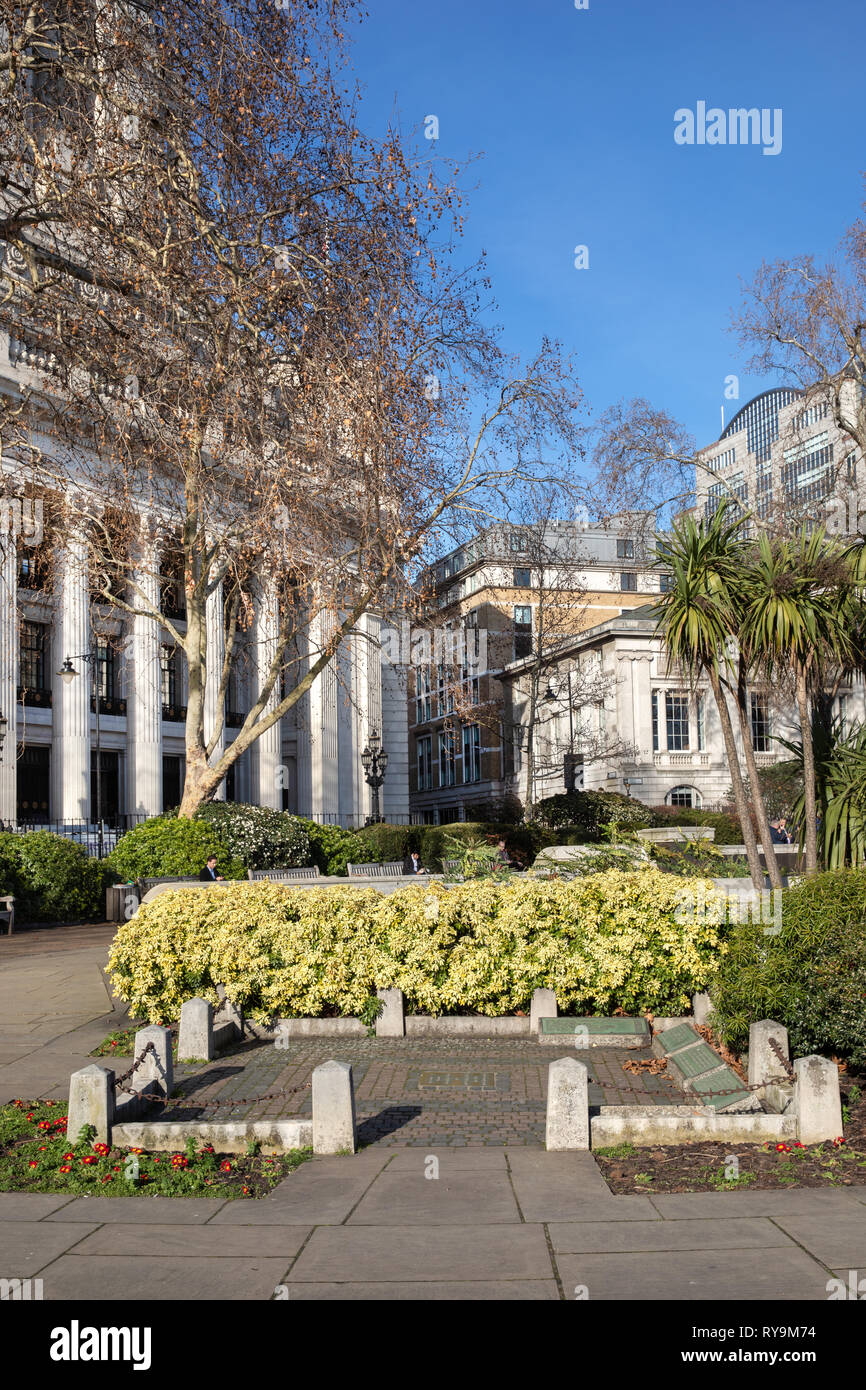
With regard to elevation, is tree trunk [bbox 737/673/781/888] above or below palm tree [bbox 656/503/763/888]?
below

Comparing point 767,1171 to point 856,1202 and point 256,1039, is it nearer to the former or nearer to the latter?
point 856,1202

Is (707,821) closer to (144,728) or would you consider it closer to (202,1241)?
(144,728)

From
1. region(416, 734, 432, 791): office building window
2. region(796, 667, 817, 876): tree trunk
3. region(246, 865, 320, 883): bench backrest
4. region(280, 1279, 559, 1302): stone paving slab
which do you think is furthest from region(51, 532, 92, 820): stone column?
region(416, 734, 432, 791): office building window

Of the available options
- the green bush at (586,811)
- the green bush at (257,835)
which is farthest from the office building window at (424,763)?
the green bush at (257,835)

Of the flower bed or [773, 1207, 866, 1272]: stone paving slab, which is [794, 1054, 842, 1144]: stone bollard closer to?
[773, 1207, 866, 1272]: stone paving slab

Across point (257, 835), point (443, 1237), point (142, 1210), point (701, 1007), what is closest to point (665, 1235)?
point (443, 1237)

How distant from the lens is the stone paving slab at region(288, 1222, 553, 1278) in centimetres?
560

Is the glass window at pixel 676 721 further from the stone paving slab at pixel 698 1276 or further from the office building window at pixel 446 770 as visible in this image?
the stone paving slab at pixel 698 1276

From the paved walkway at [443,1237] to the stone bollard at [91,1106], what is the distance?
1.05 meters

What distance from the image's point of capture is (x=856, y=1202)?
6.71 metres

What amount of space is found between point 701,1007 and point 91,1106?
6789 millimetres

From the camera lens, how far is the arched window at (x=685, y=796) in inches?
2281

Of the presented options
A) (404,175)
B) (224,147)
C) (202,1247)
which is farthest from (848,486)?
(202,1247)

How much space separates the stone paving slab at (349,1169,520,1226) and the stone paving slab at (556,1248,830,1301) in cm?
90
